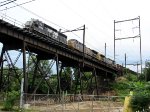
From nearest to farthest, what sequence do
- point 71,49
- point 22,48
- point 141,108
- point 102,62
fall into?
point 141,108
point 22,48
point 71,49
point 102,62

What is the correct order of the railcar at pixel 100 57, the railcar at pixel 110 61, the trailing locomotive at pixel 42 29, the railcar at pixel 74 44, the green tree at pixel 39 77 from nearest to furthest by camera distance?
the trailing locomotive at pixel 42 29, the green tree at pixel 39 77, the railcar at pixel 74 44, the railcar at pixel 100 57, the railcar at pixel 110 61

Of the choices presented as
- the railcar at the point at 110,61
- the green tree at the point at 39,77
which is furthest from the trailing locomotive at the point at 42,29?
the railcar at the point at 110,61

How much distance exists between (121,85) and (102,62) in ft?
44.1

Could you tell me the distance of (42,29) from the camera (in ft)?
156

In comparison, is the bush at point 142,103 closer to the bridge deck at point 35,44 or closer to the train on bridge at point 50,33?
the bridge deck at point 35,44

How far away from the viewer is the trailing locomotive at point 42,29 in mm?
45156

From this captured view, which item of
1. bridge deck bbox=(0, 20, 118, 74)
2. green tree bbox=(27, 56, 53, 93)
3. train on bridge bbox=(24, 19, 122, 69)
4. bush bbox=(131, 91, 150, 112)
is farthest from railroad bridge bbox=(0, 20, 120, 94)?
bush bbox=(131, 91, 150, 112)

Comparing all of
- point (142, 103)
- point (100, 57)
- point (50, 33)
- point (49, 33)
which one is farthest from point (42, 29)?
point (100, 57)

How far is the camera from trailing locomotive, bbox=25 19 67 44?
45.2 m

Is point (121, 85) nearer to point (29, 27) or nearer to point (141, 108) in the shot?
point (29, 27)

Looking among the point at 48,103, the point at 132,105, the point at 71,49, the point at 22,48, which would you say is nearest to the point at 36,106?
the point at 48,103

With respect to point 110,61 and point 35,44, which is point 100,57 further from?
point 35,44

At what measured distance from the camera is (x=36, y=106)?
34625 millimetres

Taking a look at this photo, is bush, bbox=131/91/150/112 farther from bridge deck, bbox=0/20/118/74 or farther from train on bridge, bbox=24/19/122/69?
train on bridge, bbox=24/19/122/69
